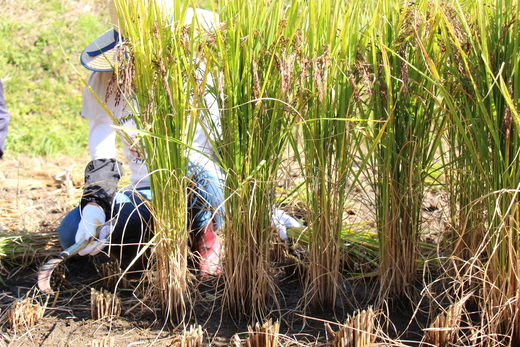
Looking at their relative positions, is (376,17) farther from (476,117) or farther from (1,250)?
(1,250)

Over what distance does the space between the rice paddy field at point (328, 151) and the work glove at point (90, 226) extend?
29cm

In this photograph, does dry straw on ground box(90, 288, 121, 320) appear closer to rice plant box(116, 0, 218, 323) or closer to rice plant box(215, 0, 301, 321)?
rice plant box(116, 0, 218, 323)

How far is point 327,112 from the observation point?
1.73 m

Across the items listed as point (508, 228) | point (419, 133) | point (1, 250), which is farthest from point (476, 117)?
point (1, 250)

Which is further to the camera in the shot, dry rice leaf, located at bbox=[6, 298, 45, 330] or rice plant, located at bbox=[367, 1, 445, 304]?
dry rice leaf, located at bbox=[6, 298, 45, 330]

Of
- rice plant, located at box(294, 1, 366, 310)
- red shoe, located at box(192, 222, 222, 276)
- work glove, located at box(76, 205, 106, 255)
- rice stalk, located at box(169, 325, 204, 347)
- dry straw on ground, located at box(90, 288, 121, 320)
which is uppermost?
rice plant, located at box(294, 1, 366, 310)

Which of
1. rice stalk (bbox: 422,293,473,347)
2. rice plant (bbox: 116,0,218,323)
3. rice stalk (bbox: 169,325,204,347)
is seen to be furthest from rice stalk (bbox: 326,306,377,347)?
rice plant (bbox: 116,0,218,323)

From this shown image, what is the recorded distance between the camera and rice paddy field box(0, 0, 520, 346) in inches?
62.2

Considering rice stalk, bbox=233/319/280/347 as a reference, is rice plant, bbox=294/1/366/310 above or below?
above

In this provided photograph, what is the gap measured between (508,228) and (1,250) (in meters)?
2.29

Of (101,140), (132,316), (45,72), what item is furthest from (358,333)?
(45,72)

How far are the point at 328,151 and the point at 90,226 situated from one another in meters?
1.12

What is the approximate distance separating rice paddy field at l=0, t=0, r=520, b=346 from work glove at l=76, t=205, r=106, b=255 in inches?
11.4

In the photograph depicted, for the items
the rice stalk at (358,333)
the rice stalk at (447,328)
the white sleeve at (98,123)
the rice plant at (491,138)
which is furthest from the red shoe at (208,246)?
the rice plant at (491,138)
